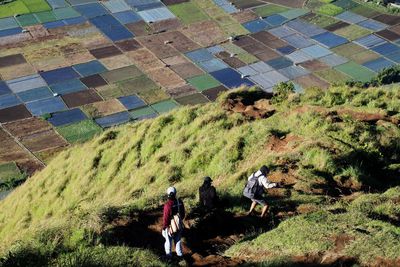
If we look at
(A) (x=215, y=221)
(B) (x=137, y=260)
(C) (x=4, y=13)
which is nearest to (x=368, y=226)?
(A) (x=215, y=221)

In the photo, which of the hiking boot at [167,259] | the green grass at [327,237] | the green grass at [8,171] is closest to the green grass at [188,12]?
the green grass at [8,171]

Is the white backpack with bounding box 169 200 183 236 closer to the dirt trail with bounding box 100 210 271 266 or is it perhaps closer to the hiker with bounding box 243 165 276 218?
the dirt trail with bounding box 100 210 271 266

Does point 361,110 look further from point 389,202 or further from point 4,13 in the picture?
point 4,13

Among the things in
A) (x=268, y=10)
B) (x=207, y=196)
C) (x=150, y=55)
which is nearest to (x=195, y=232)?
(x=207, y=196)

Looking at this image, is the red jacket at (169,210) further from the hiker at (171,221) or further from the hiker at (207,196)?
the hiker at (207,196)

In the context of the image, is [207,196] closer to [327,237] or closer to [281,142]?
[327,237]

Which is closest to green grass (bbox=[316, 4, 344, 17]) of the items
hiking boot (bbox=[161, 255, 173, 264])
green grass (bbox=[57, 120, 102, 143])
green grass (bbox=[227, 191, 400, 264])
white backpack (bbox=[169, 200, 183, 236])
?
green grass (bbox=[57, 120, 102, 143])
